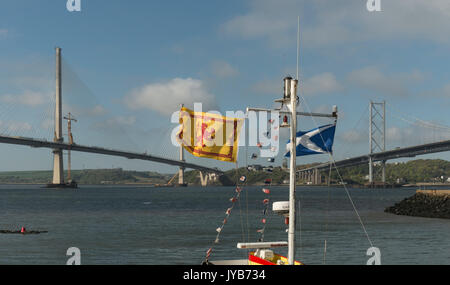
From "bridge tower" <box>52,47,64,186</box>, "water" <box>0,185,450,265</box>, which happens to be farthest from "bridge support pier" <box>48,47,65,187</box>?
"water" <box>0,185,450,265</box>

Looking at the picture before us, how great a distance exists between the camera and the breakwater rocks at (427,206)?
62391 millimetres

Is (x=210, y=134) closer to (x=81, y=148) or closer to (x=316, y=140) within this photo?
(x=316, y=140)

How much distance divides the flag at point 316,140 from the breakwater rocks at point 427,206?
49731 millimetres

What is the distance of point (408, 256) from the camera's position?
31859 mm

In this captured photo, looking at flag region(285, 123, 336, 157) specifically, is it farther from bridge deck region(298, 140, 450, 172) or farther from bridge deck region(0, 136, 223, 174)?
bridge deck region(0, 136, 223, 174)

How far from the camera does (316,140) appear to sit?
16.2m

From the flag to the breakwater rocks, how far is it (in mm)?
49731

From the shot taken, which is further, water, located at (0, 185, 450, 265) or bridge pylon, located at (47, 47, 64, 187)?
bridge pylon, located at (47, 47, 64, 187)

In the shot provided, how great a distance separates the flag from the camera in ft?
52.8

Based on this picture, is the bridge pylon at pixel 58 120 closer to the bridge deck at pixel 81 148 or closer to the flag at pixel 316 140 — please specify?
the bridge deck at pixel 81 148

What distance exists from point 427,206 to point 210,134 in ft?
193
